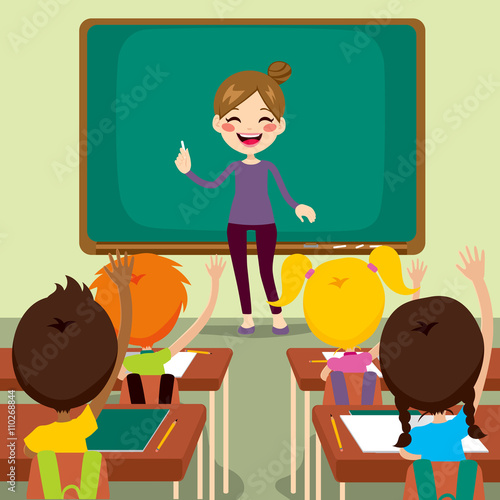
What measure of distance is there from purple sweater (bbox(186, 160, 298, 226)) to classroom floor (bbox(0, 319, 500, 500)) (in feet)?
2.46

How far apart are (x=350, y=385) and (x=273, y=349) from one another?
1273 millimetres

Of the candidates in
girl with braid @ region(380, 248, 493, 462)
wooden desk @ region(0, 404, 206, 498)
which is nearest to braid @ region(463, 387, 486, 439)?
girl with braid @ region(380, 248, 493, 462)

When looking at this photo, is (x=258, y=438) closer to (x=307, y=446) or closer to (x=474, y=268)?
(x=307, y=446)

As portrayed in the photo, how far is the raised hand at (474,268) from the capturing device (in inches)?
94.7

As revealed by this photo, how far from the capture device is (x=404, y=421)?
2.09 m

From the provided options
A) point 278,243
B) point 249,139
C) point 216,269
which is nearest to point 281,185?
point 249,139

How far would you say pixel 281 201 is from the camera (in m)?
4.76

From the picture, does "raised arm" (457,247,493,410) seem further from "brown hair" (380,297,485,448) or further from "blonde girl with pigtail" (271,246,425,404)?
"blonde girl with pigtail" (271,246,425,404)

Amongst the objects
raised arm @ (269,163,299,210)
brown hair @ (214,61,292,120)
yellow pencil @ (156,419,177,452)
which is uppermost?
brown hair @ (214,61,292,120)

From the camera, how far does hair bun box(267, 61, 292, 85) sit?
4.45 m

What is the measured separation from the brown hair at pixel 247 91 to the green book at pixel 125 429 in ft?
6.91

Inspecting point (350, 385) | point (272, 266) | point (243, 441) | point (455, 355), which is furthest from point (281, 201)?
point (455, 355)

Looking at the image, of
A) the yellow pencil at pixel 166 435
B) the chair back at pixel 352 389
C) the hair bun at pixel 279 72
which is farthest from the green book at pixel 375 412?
the hair bun at pixel 279 72

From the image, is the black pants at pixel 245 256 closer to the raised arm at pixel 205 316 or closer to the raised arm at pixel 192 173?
the raised arm at pixel 192 173
